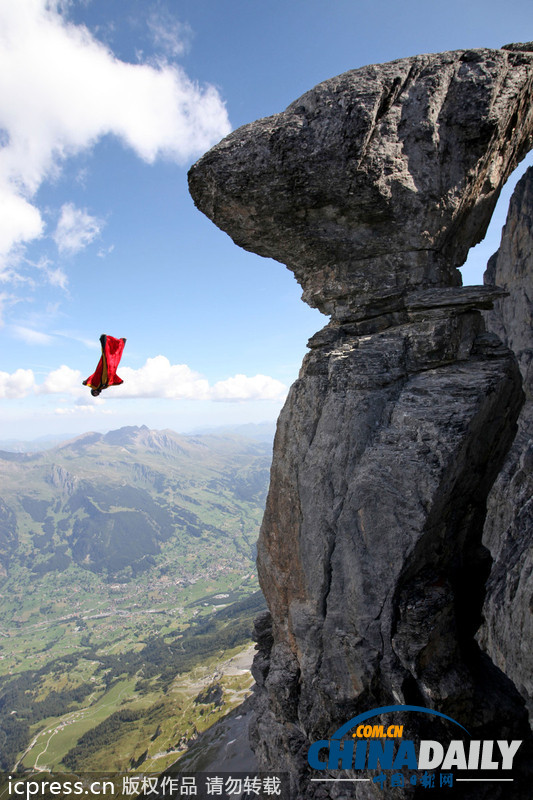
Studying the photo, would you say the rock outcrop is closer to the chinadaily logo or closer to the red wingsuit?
the chinadaily logo

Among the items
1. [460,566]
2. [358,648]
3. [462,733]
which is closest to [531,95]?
[460,566]

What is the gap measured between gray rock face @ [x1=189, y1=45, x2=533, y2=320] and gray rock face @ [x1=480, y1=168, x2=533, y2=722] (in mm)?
20268

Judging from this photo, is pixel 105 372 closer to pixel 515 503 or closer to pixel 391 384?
pixel 391 384

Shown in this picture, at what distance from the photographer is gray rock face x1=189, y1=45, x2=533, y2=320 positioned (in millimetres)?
17203

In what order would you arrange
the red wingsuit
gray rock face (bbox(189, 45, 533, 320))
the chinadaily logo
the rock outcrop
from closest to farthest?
the chinadaily logo → the rock outcrop → gray rock face (bbox(189, 45, 533, 320)) → the red wingsuit

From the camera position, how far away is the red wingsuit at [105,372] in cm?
2133

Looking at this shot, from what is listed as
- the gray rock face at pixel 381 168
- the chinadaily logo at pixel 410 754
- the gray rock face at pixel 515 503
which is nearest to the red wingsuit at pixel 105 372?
the gray rock face at pixel 381 168

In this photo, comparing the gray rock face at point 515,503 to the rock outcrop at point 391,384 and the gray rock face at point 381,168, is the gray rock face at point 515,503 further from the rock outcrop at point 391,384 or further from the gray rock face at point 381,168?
the gray rock face at point 381,168

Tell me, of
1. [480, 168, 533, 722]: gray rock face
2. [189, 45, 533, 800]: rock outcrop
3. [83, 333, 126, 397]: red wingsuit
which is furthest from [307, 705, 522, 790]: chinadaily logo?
[83, 333, 126, 397]: red wingsuit

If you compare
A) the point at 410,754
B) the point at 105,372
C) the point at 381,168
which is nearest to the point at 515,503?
the point at 410,754

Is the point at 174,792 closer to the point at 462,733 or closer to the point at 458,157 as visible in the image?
the point at 462,733

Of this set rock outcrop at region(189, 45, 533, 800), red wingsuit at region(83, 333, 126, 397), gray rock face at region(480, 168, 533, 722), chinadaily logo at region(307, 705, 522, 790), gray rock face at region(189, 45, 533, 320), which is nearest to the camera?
chinadaily logo at region(307, 705, 522, 790)

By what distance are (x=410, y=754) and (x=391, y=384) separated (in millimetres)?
15478

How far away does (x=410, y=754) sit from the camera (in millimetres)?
15734
